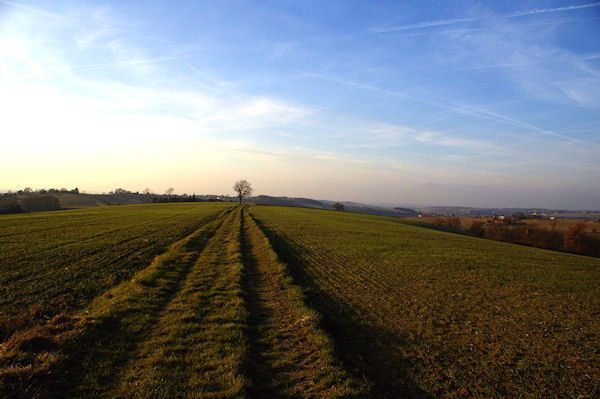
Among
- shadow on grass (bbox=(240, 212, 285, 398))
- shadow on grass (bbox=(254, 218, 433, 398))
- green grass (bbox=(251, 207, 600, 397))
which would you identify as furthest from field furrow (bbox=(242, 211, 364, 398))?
green grass (bbox=(251, 207, 600, 397))

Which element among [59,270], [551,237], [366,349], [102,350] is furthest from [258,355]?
[551,237]

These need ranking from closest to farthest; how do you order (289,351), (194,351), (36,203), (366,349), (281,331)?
→ (194,351) < (289,351) < (366,349) < (281,331) < (36,203)

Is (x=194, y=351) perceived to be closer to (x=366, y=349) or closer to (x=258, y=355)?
(x=258, y=355)

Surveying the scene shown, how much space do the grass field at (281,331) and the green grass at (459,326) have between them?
0.16ft

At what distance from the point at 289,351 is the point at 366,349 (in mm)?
2121

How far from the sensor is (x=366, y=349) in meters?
7.22

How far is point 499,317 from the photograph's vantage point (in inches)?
392

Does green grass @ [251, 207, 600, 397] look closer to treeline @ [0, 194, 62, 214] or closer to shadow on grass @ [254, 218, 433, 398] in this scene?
shadow on grass @ [254, 218, 433, 398]

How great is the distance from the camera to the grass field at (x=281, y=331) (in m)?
5.58

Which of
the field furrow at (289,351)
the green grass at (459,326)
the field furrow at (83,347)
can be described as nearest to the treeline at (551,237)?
the green grass at (459,326)

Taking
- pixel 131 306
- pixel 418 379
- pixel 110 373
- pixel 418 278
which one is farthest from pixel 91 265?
pixel 418 278

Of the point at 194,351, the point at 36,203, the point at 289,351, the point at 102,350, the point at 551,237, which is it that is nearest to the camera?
the point at 102,350

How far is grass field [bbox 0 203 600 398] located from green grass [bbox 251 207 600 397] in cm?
5

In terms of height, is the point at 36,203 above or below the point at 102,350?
above
